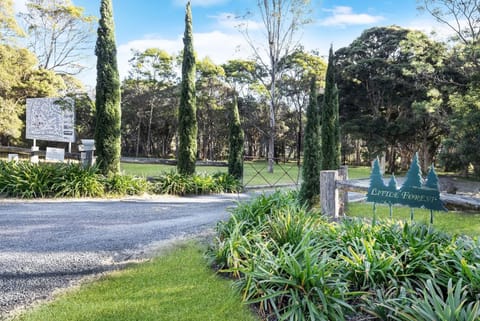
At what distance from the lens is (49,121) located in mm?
13234

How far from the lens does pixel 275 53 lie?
19.1m

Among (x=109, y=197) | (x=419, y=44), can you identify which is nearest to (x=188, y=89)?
(x=109, y=197)

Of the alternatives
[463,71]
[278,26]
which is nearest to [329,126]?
[463,71]

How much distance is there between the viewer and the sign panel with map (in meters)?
13.0

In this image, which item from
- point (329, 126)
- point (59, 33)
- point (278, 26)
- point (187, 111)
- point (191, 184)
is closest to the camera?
point (329, 126)

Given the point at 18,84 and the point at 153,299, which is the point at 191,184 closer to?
the point at 153,299

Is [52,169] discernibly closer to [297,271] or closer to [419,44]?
[297,271]

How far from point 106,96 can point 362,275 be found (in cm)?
800

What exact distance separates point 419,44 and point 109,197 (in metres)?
13.0

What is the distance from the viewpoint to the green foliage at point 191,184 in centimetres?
899

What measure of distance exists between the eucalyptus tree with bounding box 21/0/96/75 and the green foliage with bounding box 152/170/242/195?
49.7ft

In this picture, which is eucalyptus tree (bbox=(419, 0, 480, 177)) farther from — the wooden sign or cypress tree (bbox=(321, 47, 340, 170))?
the wooden sign

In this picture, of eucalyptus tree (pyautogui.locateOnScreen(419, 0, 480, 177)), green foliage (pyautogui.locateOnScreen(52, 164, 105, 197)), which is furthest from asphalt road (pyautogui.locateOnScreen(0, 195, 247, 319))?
eucalyptus tree (pyautogui.locateOnScreen(419, 0, 480, 177))

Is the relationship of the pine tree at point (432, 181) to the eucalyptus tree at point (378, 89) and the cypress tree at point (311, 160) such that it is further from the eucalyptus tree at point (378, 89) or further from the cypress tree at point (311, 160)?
the eucalyptus tree at point (378, 89)
